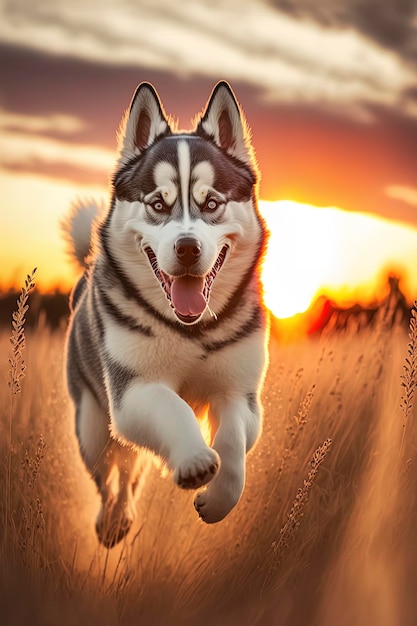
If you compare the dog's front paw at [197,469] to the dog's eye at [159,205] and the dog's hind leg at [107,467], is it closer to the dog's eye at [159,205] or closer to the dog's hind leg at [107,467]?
the dog's eye at [159,205]

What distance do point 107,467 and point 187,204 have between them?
6.66 ft

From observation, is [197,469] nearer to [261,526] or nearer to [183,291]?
[183,291]

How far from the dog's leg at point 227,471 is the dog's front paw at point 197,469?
33 cm

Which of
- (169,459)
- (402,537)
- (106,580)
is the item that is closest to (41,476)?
(106,580)

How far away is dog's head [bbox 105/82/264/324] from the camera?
13.4 feet

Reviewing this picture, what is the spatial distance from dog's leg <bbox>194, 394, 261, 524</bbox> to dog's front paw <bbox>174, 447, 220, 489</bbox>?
0.33 metres

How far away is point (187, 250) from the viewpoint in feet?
12.8

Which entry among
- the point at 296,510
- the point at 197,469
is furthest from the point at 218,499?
the point at 296,510

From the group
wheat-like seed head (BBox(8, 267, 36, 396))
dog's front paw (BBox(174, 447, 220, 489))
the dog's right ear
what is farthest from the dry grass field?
the dog's right ear

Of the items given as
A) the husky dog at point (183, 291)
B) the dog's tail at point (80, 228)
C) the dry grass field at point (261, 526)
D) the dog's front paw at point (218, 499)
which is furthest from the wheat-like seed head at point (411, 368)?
the dog's tail at point (80, 228)

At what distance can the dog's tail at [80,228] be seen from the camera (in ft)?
18.6

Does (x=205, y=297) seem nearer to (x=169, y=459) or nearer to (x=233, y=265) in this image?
(x=233, y=265)

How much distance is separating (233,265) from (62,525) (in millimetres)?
1874

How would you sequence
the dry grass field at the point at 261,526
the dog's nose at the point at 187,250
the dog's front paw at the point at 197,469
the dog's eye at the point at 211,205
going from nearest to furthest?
1. the dog's front paw at the point at 197,469
2. the dog's nose at the point at 187,250
3. the dog's eye at the point at 211,205
4. the dry grass field at the point at 261,526
